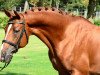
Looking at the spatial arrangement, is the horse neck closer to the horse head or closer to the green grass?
the horse head

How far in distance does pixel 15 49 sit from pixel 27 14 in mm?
715

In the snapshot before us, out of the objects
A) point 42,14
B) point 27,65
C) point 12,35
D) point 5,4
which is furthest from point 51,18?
point 5,4

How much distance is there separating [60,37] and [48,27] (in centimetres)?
30

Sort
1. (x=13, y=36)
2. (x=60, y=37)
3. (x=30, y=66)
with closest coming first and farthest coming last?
(x=13, y=36) < (x=60, y=37) < (x=30, y=66)

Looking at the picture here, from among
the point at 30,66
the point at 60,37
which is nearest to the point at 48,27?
the point at 60,37

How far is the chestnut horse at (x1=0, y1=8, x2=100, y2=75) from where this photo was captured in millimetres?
6570

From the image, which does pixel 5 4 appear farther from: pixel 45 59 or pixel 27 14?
pixel 27 14

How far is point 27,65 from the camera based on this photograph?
1385cm

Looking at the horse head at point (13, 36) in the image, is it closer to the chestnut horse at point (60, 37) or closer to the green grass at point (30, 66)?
the chestnut horse at point (60, 37)

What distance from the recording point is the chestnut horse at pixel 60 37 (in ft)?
21.6

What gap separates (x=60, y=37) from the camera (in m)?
6.80

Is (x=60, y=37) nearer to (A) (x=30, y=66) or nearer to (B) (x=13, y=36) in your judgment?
(B) (x=13, y=36)

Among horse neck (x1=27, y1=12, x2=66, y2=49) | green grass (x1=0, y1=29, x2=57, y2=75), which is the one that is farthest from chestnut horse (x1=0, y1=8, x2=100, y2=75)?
green grass (x1=0, y1=29, x2=57, y2=75)

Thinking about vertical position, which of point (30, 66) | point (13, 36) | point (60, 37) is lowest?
point (30, 66)
